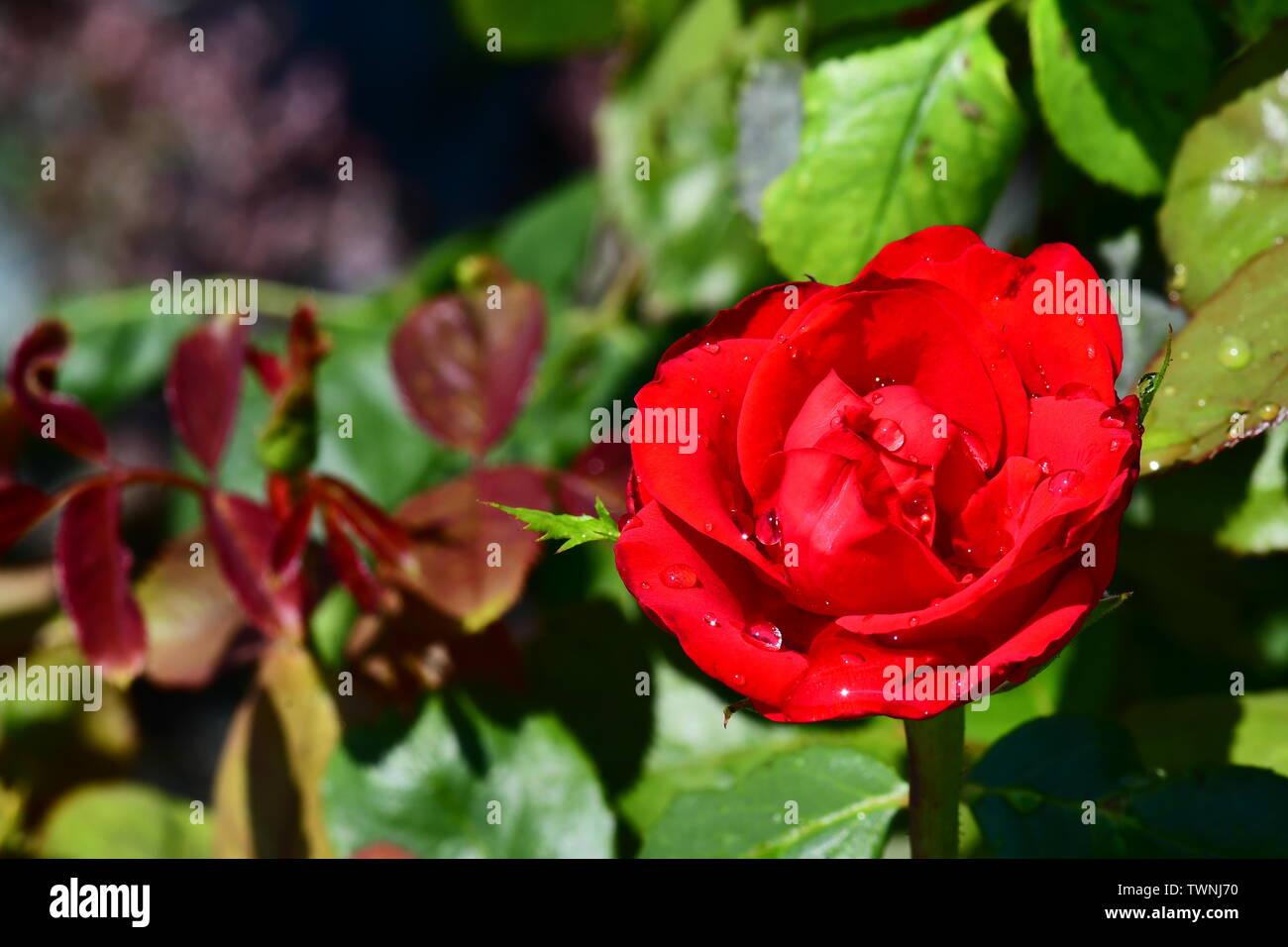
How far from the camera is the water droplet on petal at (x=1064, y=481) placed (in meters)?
0.40

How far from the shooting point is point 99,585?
2.47 feet

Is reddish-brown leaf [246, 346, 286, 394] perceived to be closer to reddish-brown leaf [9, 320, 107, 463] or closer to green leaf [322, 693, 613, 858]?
reddish-brown leaf [9, 320, 107, 463]

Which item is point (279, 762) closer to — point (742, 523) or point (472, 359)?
point (472, 359)

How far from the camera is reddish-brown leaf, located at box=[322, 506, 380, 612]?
29.6 inches

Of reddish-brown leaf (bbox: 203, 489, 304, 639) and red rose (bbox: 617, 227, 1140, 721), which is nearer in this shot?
red rose (bbox: 617, 227, 1140, 721)

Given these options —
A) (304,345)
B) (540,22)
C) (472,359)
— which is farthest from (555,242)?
(304,345)

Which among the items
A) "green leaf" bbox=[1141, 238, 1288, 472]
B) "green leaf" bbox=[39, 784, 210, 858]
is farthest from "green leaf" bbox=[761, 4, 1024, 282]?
"green leaf" bbox=[39, 784, 210, 858]

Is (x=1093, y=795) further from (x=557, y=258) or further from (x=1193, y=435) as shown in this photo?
(x=557, y=258)

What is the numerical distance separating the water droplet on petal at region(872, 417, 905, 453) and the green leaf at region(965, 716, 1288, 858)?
0.25m

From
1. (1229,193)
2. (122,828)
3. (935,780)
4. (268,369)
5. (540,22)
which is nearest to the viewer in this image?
(935,780)

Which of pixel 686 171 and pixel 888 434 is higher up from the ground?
pixel 686 171

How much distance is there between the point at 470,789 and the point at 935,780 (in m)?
0.38

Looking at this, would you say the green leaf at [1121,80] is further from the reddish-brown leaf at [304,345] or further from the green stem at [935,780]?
the reddish-brown leaf at [304,345]
